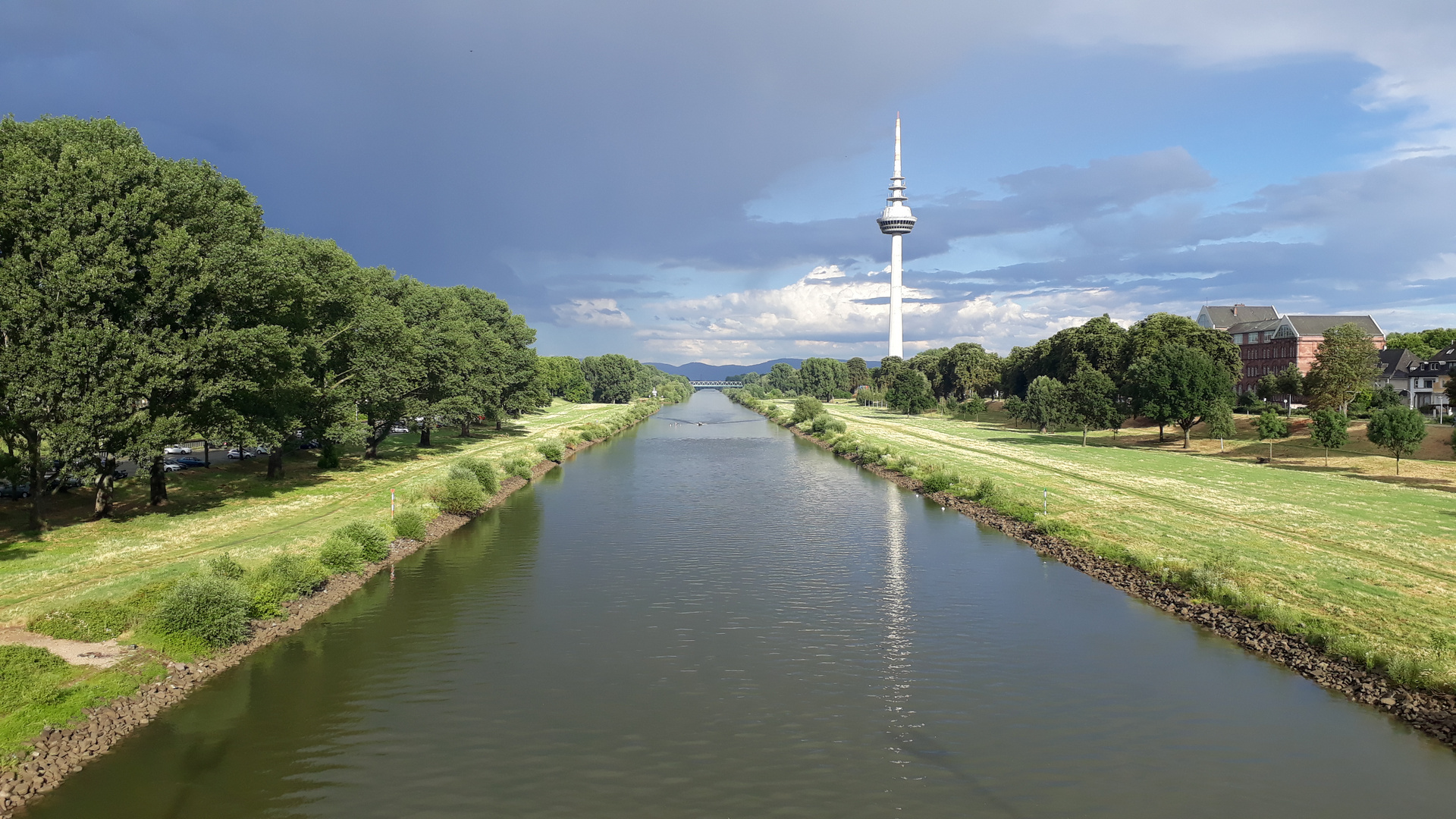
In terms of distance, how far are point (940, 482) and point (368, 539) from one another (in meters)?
39.7

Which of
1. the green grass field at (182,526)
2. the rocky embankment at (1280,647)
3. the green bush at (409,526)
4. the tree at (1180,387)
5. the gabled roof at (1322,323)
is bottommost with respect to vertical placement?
the rocky embankment at (1280,647)

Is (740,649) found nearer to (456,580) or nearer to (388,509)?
(456,580)

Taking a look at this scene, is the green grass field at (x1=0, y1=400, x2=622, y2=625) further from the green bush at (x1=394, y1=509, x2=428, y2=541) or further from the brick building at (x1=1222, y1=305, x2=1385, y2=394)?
the brick building at (x1=1222, y1=305, x2=1385, y2=394)

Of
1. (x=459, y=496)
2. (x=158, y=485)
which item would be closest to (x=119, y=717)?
(x=158, y=485)

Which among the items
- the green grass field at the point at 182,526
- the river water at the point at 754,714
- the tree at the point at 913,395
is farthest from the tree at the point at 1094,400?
the green grass field at the point at 182,526

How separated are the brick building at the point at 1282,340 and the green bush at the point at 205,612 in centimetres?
15371

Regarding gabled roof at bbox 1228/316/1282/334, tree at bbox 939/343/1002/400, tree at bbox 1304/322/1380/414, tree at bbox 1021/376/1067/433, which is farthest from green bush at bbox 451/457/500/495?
gabled roof at bbox 1228/316/1282/334

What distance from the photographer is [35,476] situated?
1272 inches

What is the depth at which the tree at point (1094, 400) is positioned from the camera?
89.2 metres

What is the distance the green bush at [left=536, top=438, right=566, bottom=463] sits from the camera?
75688 mm

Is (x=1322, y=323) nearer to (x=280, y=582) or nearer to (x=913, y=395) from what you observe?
(x=913, y=395)

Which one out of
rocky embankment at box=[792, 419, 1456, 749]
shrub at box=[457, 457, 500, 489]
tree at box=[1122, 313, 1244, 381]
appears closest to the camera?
rocky embankment at box=[792, 419, 1456, 749]

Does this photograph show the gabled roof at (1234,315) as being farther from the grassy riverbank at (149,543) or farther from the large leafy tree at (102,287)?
the large leafy tree at (102,287)

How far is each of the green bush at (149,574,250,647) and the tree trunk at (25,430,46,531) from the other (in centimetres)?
1441
